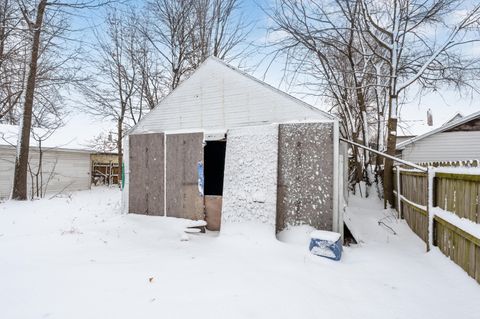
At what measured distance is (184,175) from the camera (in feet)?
22.3

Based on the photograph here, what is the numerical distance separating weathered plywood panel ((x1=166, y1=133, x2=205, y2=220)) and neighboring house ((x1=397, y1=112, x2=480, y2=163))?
1217 centimetres

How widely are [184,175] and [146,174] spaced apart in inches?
48.6

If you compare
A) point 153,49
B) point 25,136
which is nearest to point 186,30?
point 153,49

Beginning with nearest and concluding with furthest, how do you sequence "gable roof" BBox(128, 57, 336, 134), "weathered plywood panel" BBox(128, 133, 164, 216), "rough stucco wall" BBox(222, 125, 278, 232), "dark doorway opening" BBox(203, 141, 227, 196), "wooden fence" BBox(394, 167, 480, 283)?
"wooden fence" BBox(394, 167, 480, 283) < "rough stucco wall" BBox(222, 125, 278, 232) < "gable roof" BBox(128, 57, 336, 134) < "weathered plywood panel" BBox(128, 133, 164, 216) < "dark doorway opening" BBox(203, 141, 227, 196)

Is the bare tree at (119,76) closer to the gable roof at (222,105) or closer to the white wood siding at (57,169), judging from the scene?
the white wood siding at (57,169)

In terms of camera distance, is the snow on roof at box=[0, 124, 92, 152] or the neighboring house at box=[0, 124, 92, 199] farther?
the snow on roof at box=[0, 124, 92, 152]

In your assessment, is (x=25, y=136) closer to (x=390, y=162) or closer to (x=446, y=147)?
(x=390, y=162)

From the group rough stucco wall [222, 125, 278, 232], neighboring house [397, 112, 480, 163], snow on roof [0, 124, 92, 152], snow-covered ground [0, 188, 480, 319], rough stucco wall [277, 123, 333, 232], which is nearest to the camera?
snow-covered ground [0, 188, 480, 319]

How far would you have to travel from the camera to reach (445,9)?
8539 millimetres

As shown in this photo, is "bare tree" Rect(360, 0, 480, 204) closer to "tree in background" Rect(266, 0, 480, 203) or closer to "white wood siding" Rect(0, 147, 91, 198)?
"tree in background" Rect(266, 0, 480, 203)

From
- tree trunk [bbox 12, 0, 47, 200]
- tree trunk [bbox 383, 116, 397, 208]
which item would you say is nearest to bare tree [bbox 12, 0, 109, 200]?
tree trunk [bbox 12, 0, 47, 200]

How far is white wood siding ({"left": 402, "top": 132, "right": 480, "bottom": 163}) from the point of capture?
42.8ft

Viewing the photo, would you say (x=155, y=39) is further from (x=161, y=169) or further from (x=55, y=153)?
(x=161, y=169)

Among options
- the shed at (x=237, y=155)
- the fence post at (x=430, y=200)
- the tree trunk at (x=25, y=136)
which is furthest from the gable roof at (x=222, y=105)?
the tree trunk at (x=25, y=136)
